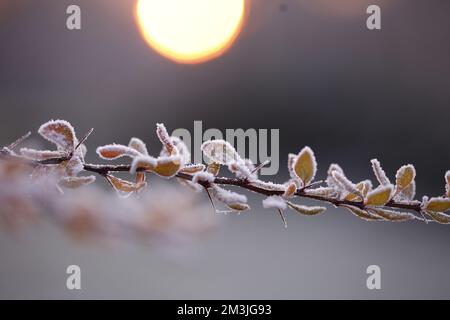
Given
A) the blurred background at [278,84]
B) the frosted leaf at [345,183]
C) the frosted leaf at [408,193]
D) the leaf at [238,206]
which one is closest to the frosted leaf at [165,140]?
the leaf at [238,206]

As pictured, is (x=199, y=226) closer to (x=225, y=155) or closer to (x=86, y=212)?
(x=86, y=212)

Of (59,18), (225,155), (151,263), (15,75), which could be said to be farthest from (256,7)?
(225,155)

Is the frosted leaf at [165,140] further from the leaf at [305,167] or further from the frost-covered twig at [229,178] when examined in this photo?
the leaf at [305,167]

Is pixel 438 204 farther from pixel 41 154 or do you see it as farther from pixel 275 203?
pixel 41 154

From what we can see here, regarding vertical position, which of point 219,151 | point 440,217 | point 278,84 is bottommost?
point 440,217

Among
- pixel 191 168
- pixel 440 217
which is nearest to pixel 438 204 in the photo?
pixel 440 217

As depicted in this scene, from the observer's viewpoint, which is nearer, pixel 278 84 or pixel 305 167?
pixel 305 167

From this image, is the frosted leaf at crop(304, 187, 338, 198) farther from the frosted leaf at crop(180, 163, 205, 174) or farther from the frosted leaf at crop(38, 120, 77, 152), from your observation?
the frosted leaf at crop(38, 120, 77, 152)
